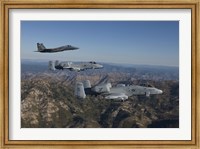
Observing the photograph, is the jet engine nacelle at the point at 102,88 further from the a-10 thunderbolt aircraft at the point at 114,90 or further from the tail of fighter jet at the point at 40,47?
the tail of fighter jet at the point at 40,47

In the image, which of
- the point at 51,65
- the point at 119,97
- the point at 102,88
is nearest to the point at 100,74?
the point at 102,88

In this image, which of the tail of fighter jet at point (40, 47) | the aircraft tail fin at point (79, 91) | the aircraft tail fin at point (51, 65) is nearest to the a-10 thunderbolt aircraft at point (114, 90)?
Answer: the aircraft tail fin at point (79, 91)

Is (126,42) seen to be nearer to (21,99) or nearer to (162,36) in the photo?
(162,36)

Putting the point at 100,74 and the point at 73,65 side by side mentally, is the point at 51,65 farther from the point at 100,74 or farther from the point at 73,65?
the point at 100,74

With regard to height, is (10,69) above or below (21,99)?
above

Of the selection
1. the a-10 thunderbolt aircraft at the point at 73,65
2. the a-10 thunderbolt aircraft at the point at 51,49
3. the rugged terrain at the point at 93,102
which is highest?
the a-10 thunderbolt aircraft at the point at 51,49

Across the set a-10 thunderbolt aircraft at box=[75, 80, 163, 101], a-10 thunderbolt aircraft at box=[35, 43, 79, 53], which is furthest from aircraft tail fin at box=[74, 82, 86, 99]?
a-10 thunderbolt aircraft at box=[35, 43, 79, 53]

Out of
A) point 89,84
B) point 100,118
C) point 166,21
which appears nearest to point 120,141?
point 100,118

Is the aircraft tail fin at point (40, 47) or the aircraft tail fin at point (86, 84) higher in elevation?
the aircraft tail fin at point (40, 47)
